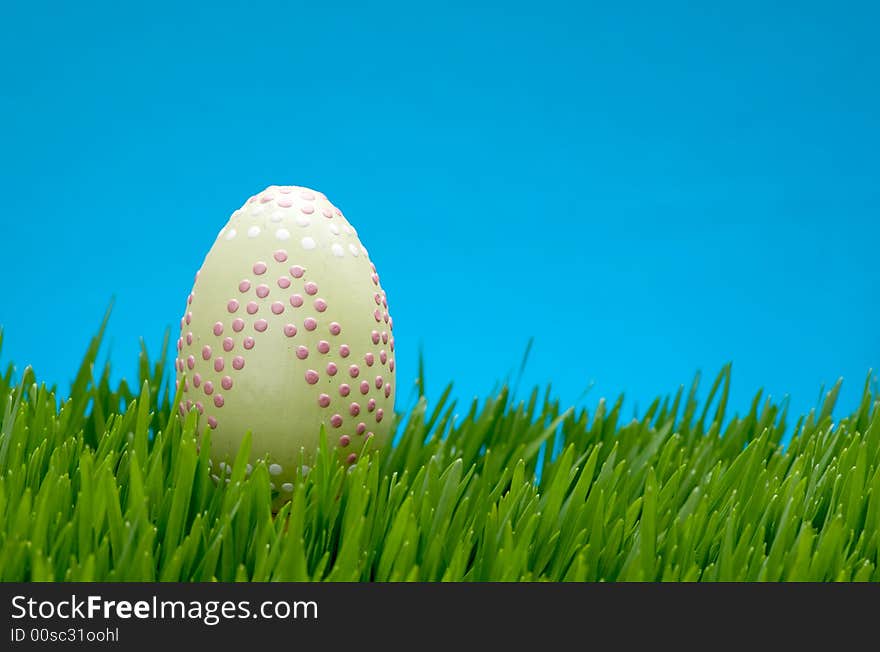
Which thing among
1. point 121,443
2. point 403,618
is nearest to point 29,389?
point 121,443

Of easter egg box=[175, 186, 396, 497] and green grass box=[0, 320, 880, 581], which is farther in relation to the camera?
easter egg box=[175, 186, 396, 497]

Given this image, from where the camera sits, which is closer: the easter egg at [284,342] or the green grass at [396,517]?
the green grass at [396,517]

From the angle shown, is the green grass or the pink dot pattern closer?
the green grass

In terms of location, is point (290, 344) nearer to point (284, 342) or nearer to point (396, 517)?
point (284, 342)

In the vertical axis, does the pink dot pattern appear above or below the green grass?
above

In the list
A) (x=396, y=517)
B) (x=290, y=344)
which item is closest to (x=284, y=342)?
(x=290, y=344)
